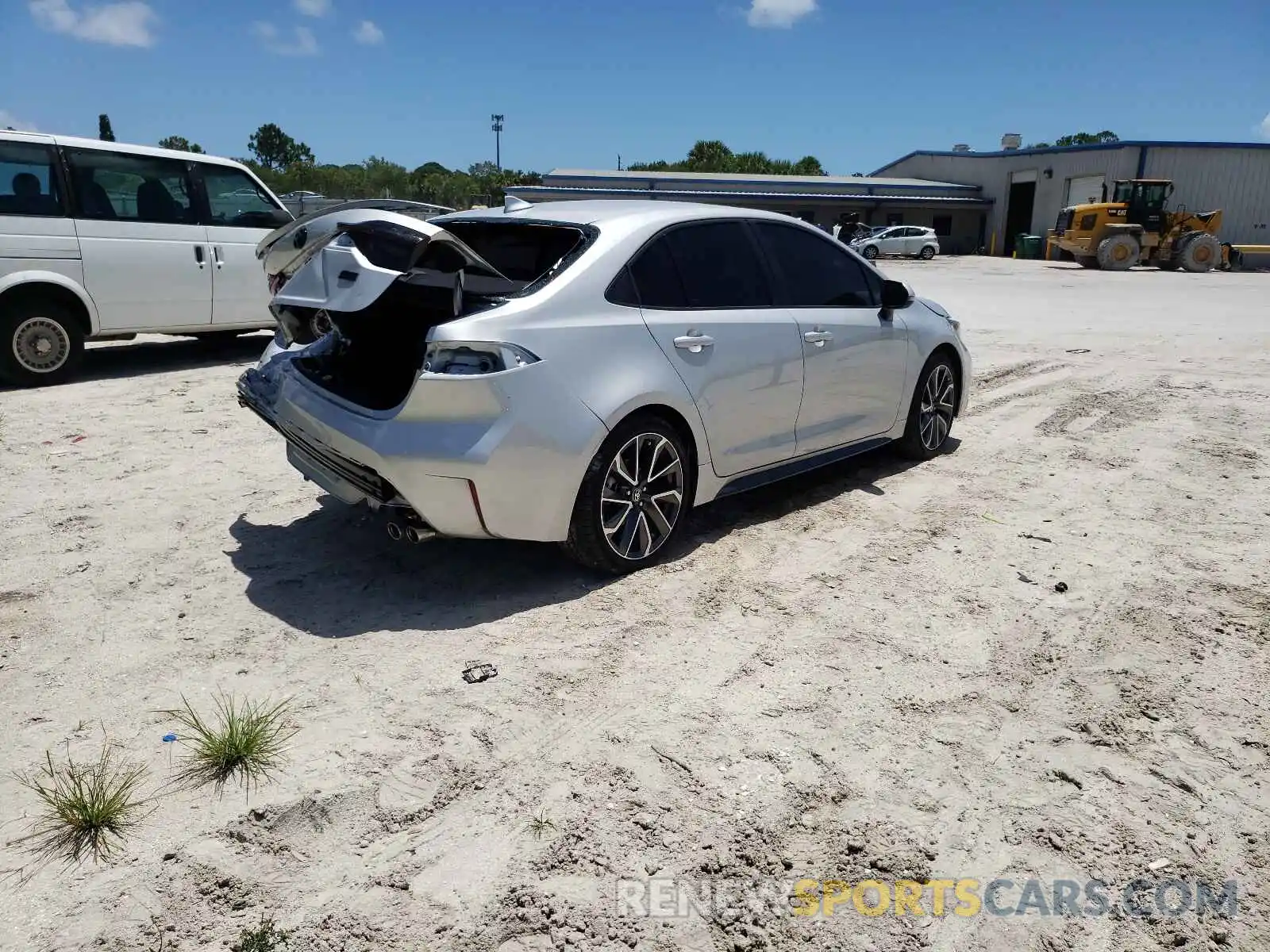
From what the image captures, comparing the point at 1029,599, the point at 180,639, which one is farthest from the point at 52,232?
the point at 1029,599

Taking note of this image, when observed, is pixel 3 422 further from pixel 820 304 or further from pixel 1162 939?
pixel 1162 939

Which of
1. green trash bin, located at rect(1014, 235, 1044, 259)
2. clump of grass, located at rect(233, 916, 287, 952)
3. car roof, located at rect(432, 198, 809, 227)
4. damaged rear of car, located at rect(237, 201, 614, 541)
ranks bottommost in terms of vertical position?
clump of grass, located at rect(233, 916, 287, 952)

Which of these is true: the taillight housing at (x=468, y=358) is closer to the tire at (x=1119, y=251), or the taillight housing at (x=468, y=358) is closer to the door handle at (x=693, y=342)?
the door handle at (x=693, y=342)

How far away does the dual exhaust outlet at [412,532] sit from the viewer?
3881mm

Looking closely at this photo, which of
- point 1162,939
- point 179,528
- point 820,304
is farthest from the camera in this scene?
point 820,304

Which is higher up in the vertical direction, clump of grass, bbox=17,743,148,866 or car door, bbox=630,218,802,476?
car door, bbox=630,218,802,476

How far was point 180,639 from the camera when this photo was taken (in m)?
3.79

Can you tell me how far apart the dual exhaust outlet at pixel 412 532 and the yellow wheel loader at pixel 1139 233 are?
3290cm

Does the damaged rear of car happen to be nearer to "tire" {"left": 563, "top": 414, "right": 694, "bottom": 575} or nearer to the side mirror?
"tire" {"left": 563, "top": 414, "right": 694, "bottom": 575}

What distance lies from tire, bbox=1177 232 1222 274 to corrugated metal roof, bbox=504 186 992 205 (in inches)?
743

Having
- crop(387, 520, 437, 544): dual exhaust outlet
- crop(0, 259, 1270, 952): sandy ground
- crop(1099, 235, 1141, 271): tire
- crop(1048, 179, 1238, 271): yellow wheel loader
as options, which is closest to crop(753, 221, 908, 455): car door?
crop(0, 259, 1270, 952): sandy ground

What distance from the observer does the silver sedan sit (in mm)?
3760

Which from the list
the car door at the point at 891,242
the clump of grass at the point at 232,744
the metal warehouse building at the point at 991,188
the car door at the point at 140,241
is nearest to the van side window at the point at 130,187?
the car door at the point at 140,241

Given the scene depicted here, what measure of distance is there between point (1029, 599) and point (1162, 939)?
2.05 m
